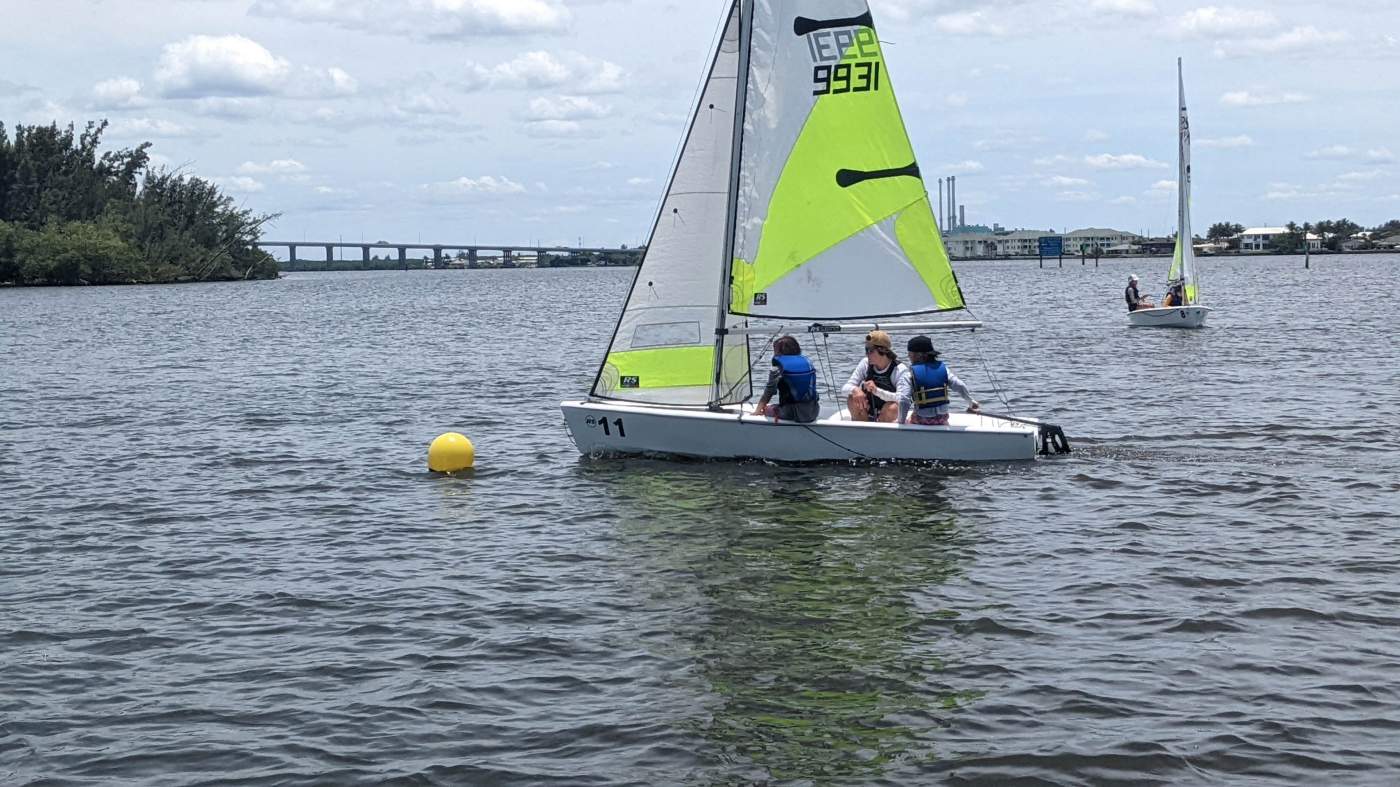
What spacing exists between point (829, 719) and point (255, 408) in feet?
76.0

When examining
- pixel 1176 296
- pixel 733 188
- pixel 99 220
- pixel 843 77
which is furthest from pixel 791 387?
pixel 99 220

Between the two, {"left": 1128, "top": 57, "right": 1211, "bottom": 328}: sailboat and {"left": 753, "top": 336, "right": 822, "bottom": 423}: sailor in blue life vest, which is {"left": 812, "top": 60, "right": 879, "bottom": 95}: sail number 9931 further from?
{"left": 1128, "top": 57, "right": 1211, "bottom": 328}: sailboat

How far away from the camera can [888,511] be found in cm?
1788

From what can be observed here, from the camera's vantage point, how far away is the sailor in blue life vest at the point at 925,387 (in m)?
19.5

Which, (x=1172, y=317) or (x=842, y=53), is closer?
(x=842, y=53)

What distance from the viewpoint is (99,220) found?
469ft

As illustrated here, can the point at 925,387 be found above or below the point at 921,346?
below

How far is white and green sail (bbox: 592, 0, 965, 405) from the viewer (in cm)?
2061

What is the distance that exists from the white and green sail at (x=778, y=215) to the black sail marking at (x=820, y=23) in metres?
0.02

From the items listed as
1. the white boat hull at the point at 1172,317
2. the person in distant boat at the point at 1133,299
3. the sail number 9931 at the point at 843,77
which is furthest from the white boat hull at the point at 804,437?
the person in distant boat at the point at 1133,299

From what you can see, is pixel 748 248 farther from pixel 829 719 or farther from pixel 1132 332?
pixel 1132 332

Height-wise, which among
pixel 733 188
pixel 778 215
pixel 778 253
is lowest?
pixel 778 253

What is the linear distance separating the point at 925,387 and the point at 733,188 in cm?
397

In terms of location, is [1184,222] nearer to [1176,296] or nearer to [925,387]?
[1176,296]
